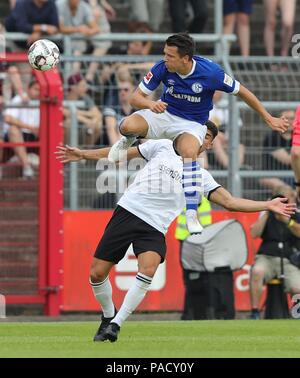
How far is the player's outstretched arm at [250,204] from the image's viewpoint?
1155 cm

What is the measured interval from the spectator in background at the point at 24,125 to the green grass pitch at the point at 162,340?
417cm

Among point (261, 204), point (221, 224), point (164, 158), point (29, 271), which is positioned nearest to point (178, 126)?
point (164, 158)

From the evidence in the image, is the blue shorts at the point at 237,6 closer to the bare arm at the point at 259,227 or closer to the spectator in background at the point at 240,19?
the spectator in background at the point at 240,19

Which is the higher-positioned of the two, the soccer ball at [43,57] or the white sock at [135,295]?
the soccer ball at [43,57]

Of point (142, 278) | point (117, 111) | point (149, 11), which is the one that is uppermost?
point (149, 11)

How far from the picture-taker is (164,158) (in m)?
12.8

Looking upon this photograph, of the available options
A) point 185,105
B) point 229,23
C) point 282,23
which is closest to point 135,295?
point 185,105

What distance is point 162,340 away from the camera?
12391mm

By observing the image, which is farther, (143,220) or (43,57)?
(43,57)

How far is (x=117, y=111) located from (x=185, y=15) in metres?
4.18

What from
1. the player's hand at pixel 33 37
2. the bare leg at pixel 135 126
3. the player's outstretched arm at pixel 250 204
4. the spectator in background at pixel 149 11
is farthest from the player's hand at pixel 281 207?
the spectator in background at pixel 149 11

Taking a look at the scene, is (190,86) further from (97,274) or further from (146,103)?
(97,274)
